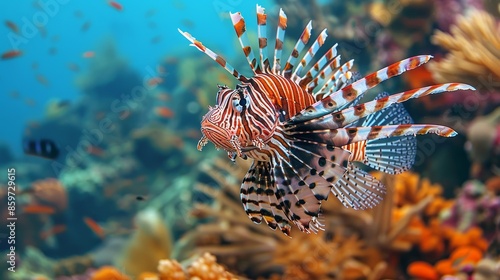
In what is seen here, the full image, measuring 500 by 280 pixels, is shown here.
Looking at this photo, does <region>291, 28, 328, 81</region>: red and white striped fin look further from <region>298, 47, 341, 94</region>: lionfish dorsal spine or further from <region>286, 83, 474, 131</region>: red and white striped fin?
<region>286, 83, 474, 131</region>: red and white striped fin

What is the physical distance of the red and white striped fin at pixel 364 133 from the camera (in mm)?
1281

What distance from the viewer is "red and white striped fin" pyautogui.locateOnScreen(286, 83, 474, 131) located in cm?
121

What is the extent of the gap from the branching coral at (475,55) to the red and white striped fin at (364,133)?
287 centimetres

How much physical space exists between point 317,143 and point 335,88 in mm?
524

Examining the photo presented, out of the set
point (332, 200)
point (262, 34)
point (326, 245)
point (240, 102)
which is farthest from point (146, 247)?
point (240, 102)

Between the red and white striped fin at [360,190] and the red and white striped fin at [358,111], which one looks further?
the red and white striped fin at [360,190]

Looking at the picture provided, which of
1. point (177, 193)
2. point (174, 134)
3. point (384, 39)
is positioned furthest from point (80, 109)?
point (384, 39)

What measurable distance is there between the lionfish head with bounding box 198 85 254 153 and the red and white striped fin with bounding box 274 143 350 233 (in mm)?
177

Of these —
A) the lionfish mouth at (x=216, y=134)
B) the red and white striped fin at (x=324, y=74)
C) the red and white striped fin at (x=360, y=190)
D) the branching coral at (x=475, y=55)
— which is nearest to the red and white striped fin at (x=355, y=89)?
the lionfish mouth at (x=216, y=134)

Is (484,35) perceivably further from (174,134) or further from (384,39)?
(174,134)

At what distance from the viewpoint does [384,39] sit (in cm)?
676

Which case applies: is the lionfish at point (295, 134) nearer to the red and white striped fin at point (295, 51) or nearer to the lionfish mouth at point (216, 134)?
the lionfish mouth at point (216, 134)

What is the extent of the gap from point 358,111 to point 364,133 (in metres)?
0.07

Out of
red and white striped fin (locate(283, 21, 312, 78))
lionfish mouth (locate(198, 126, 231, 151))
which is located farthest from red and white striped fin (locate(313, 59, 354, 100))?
lionfish mouth (locate(198, 126, 231, 151))
